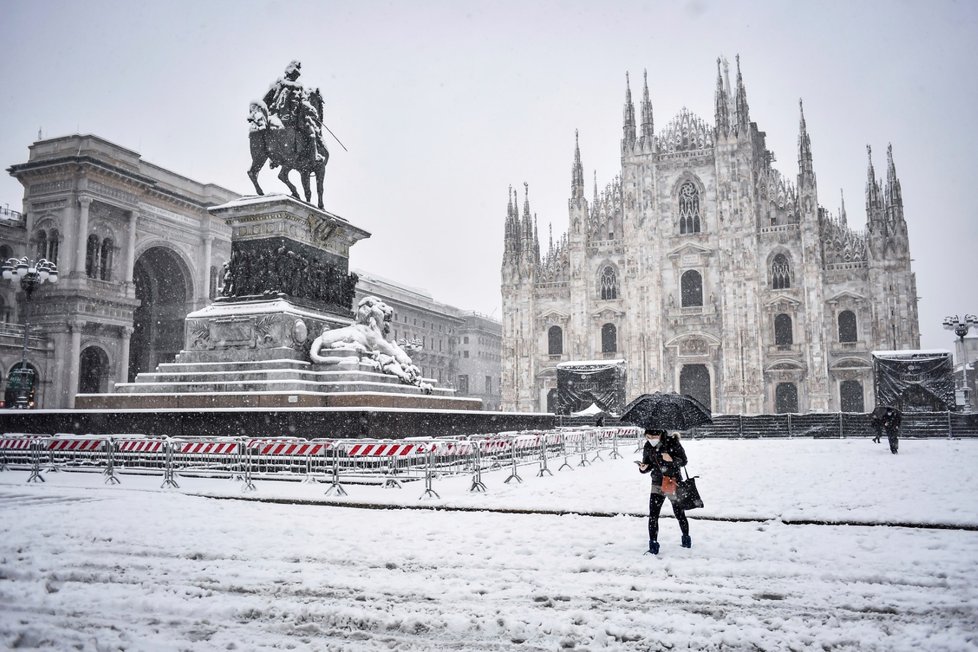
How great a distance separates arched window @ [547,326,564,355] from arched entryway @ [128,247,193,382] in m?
23.9

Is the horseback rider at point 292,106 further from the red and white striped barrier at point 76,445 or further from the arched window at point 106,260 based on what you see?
the arched window at point 106,260

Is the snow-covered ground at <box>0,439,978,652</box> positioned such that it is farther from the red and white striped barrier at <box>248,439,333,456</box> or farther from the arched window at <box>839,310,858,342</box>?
the arched window at <box>839,310,858,342</box>

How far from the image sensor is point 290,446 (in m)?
12.3

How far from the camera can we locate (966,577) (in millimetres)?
6023

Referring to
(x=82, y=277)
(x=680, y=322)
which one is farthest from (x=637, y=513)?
(x=680, y=322)

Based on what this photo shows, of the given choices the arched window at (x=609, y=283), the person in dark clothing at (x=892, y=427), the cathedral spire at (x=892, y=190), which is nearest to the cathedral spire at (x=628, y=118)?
the arched window at (x=609, y=283)

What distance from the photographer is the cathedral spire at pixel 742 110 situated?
46250 millimetres

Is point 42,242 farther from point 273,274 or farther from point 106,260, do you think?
point 273,274

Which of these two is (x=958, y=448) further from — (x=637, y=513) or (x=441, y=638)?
(x=441, y=638)

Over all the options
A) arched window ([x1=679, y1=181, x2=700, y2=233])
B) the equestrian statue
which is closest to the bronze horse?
Result: the equestrian statue

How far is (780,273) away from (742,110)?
35.2 ft

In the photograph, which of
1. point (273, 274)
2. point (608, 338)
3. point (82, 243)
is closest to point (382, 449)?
point (273, 274)

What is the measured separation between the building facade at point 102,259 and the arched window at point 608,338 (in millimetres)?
17004

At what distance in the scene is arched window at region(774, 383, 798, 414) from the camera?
44.6 meters
